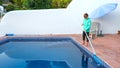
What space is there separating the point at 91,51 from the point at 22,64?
2436 millimetres

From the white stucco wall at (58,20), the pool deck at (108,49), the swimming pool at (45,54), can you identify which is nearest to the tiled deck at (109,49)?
the pool deck at (108,49)

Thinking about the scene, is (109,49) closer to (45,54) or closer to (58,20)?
(45,54)

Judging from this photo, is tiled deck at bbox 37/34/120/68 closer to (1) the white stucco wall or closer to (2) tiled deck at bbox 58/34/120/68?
(2) tiled deck at bbox 58/34/120/68

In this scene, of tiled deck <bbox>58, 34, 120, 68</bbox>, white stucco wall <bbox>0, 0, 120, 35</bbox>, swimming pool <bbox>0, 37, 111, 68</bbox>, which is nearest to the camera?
tiled deck <bbox>58, 34, 120, 68</bbox>

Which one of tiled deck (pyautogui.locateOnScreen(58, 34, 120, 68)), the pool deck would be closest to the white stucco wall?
the pool deck

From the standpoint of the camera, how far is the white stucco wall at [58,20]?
13008 mm

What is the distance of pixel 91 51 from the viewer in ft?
29.4

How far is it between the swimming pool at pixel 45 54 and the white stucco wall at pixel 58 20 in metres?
1.02

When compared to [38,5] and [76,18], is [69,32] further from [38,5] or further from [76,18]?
[38,5]

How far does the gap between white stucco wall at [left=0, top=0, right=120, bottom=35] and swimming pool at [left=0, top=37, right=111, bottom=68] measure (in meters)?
1.02

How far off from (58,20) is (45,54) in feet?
10.9

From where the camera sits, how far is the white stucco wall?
1301 cm

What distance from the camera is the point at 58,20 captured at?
13273mm

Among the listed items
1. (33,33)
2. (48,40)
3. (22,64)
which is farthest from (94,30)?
(22,64)
